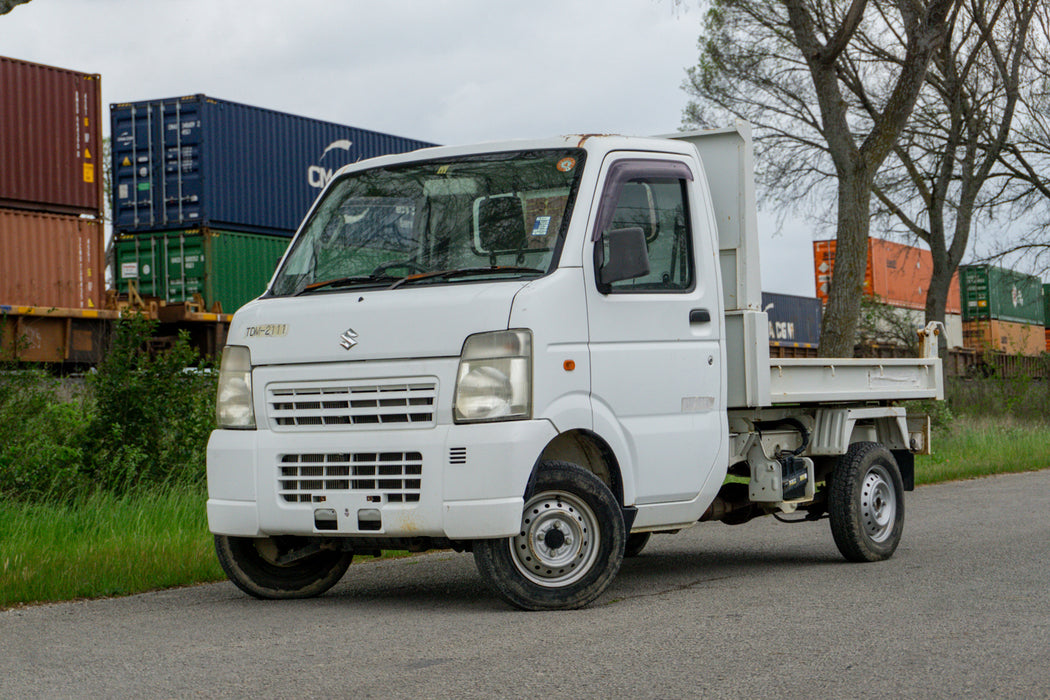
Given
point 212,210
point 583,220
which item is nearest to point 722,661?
point 583,220

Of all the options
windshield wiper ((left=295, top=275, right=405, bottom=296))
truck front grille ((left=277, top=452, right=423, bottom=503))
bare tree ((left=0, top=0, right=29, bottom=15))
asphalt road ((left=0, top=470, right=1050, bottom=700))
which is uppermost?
bare tree ((left=0, top=0, right=29, bottom=15))

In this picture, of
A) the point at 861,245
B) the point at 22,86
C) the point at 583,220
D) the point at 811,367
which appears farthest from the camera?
the point at 22,86

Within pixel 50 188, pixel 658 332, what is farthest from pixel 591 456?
pixel 50 188

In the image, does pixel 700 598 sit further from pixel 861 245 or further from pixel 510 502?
pixel 861 245

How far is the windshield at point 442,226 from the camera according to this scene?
22.9 ft

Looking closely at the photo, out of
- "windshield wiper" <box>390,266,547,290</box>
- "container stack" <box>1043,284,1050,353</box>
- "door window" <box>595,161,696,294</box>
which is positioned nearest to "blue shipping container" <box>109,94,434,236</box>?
"door window" <box>595,161,696,294</box>

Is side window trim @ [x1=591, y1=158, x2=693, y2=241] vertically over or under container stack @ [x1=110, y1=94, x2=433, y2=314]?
under

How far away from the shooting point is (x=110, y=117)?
25.8 meters

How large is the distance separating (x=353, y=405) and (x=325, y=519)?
0.58 metres

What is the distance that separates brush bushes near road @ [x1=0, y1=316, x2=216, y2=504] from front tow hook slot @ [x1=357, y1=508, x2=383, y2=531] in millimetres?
5430

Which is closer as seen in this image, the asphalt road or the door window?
the asphalt road

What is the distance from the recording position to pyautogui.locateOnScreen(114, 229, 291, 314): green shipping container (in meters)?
24.5

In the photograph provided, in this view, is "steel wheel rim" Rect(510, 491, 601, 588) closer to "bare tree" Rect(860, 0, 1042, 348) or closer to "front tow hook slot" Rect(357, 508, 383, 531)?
"front tow hook slot" Rect(357, 508, 383, 531)

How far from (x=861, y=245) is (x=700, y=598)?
1316 cm
